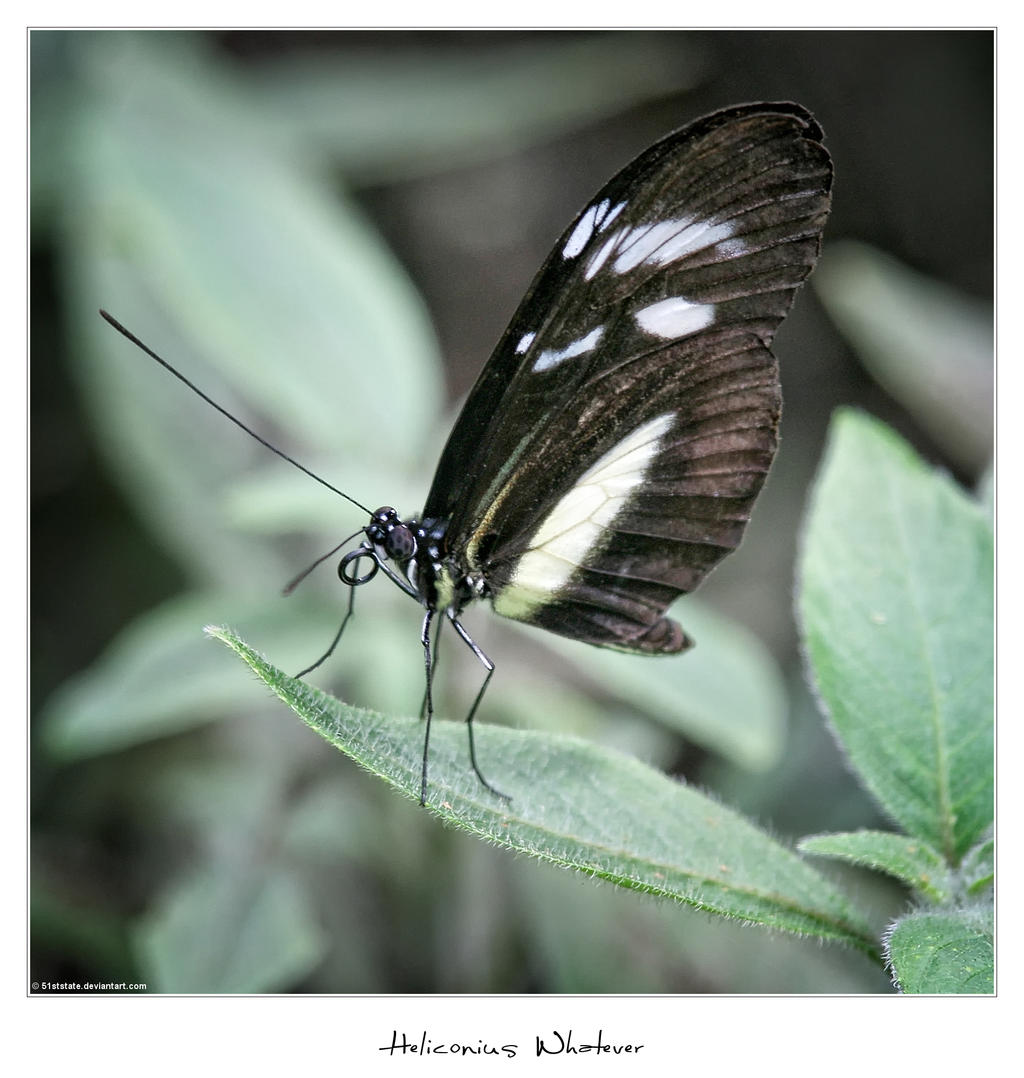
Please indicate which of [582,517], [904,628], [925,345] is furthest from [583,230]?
[925,345]

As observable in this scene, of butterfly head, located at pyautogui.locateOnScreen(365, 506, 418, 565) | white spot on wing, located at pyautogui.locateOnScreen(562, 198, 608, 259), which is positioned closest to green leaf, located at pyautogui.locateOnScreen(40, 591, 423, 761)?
butterfly head, located at pyautogui.locateOnScreen(365, 506, 418, 565)

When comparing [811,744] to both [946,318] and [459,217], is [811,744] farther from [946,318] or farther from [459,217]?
[459,217]

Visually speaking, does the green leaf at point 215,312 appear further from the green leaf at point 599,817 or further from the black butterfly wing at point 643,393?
the green leaf at point 599,817

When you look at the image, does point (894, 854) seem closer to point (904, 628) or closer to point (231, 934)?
point (904, 628)

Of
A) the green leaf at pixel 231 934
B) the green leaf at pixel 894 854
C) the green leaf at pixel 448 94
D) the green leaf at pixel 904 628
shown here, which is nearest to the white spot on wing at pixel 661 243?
the green leaf at pixel 904 628

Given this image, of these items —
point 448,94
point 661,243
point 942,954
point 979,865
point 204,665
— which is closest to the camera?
point 942,954

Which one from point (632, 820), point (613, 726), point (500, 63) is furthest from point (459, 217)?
point (632, 820)
